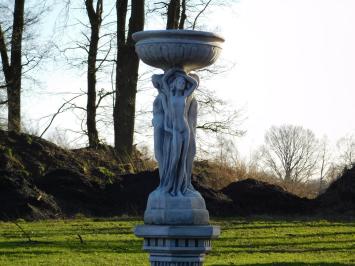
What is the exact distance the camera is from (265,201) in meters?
32.2

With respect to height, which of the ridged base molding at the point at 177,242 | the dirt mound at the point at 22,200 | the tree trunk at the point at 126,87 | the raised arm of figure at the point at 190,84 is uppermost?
the tree trunk at the point at 126,87

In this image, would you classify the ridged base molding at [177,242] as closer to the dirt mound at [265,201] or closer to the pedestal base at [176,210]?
the pedestal base at [176,210]

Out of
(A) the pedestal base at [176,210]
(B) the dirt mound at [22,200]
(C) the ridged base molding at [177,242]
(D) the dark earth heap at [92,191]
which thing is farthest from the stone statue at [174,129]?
(D) the dark earth heap at [92,191]

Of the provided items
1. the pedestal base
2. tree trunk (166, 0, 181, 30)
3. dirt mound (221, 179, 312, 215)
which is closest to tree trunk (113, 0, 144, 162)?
tree trunk (166, 0, 181, 30)

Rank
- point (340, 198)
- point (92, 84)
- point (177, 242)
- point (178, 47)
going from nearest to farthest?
point (177, 242), point (178, 47), point (340, 198), point (92, 84)

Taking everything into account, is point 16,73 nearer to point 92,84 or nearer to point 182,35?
point 92,84

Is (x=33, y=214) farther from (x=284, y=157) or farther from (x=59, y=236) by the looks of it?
(x=284, y=157)

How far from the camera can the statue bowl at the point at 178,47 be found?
42.2ft

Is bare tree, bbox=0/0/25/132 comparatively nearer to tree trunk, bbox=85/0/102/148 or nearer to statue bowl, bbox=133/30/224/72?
tree trunk, bbox=85/0/102/148

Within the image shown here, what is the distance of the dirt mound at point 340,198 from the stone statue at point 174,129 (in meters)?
19.0

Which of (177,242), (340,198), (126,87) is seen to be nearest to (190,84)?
(177,242)

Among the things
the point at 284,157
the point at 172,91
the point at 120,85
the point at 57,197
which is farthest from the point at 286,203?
the point at 284,157

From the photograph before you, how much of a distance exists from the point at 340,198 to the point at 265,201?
98.7 inches

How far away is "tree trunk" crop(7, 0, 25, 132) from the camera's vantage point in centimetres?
3809
